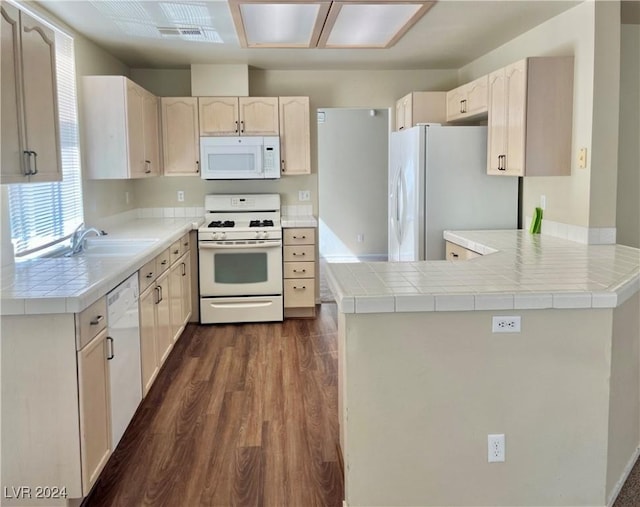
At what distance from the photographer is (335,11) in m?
3.33

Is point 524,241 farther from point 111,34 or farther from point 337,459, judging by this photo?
point 111,34

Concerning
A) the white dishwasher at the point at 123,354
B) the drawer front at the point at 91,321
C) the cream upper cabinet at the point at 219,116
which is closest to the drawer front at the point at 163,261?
the white dishwasher at the point at 123,354

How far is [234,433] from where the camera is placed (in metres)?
3.15

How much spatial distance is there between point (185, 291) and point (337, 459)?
8.46 ft

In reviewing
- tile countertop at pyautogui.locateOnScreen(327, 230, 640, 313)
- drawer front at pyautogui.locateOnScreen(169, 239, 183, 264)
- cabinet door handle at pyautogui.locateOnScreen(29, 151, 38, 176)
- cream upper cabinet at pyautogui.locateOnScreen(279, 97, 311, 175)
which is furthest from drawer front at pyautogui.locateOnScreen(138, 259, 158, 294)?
cream upper cabinet at pyautogui.locateOnScreen(279, 97, 311, 175)

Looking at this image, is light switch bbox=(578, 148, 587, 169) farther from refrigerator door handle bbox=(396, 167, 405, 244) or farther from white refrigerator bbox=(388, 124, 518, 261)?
refrigerator door handle bbox=(396, 167, 405, 244)

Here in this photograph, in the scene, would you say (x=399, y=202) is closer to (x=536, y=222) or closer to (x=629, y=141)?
(x=536, y=222)

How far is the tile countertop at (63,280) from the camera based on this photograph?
2.24 m

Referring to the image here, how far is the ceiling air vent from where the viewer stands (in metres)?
4.06

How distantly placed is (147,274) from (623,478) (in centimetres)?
269

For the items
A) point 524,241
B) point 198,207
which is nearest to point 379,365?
point 524,241

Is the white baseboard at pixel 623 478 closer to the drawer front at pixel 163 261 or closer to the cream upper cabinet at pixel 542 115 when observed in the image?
the cream upper cabinet at pixel 542 115

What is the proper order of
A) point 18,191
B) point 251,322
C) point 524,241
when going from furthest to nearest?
point 251,322 < point 524,241 < point 18,191

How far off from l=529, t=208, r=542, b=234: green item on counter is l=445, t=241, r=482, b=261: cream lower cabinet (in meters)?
0.52
